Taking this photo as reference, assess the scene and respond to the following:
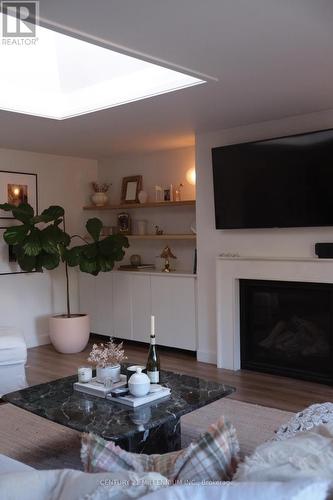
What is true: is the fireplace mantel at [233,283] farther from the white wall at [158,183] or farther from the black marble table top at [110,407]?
the black marble table top at [110,407]

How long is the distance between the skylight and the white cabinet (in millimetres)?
2096

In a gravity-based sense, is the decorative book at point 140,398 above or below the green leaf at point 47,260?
below

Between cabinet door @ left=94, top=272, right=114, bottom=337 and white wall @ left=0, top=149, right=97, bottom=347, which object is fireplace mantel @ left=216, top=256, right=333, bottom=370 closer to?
cabinet door @ left=94, top=272, right=114, bottom=337

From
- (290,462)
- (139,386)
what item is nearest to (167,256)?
(139,386)

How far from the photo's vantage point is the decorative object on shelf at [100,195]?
6410mm

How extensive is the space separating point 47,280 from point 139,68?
3165 millimetres

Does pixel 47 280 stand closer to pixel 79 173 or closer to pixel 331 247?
pixel 79 173

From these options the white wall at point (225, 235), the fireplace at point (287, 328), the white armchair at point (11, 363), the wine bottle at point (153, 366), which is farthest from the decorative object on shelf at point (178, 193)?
the wine bottle at point (153, 366)

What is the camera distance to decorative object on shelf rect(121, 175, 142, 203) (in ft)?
20.3

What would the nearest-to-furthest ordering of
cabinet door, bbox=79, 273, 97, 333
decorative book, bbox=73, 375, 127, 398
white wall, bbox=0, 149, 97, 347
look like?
decorative book, bbox=73, 375, 127, 398, white wall, bbox=0, 149, 97, 347, cabinet door, bbox=79, 273, 97, 333

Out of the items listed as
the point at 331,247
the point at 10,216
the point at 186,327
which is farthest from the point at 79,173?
the point at 331,247

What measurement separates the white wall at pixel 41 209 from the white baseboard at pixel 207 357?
2006 millimetres

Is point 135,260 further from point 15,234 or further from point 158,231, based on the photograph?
point 15,234

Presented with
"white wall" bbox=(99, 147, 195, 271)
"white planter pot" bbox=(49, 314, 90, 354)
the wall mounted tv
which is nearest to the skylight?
the wall mounted tv
